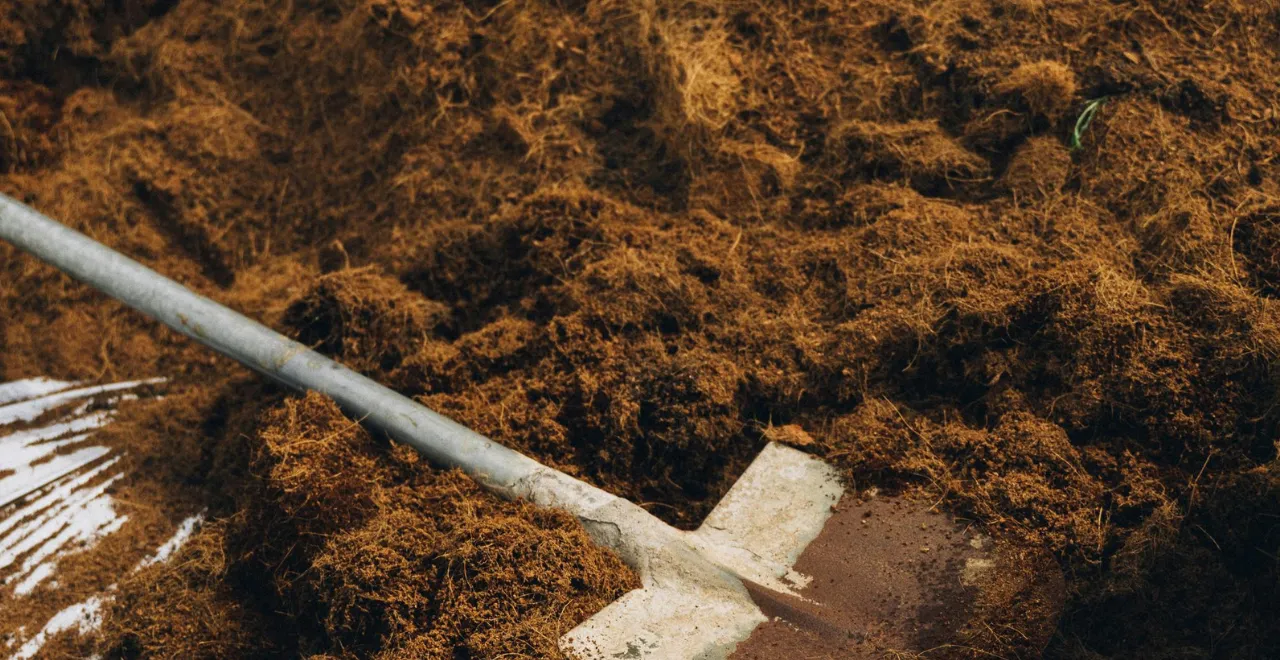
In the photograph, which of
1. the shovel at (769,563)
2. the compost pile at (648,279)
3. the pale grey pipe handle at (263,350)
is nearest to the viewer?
the shovel at (769,563)

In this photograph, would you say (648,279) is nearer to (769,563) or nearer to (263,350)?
(769,563)

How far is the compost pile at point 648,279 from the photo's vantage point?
2.77 metres

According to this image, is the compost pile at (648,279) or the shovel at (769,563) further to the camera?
the compost pile at (648,279)

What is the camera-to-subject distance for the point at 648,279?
333 cm

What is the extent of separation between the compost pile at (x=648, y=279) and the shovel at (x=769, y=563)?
0.07 metres

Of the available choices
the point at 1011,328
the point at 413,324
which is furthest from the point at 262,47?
the point at 1011,328

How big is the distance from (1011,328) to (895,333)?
0.32m

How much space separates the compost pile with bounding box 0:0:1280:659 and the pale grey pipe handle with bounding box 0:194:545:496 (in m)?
0.09

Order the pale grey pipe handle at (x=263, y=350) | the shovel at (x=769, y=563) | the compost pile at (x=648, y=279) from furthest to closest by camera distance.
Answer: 1. the pale grey pipe handle at (x=263, y=350)
2. the compost pile at (x=648, y=279)
3. the shovel at (x=769, y=563)

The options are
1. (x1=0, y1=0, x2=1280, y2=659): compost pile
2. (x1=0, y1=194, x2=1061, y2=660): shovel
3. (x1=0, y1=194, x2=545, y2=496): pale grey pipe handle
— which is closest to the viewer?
(x1=0, y1=194, x2=1061, y2=660): shovel

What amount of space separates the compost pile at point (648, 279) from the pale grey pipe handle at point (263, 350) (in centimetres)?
9

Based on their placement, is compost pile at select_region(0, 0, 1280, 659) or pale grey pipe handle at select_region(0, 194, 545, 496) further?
pale grey pipe handle at select_region(0, 194, 545, 496)

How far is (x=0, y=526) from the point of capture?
11.6 feet

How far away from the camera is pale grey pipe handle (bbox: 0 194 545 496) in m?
3.04
